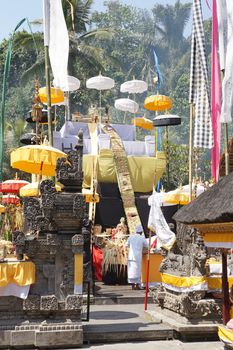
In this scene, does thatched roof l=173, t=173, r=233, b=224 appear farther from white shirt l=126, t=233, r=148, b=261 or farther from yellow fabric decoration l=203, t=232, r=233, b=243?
white shirt l=126, t=233, r=148, b=261

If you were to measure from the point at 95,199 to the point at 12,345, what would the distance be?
9.47m

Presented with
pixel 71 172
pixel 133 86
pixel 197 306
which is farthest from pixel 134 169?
pixel 71 172

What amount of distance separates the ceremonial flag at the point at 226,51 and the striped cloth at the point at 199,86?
71cm

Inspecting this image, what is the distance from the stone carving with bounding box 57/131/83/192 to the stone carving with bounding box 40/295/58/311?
6.33ft

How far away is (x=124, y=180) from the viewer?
2650 centimetres

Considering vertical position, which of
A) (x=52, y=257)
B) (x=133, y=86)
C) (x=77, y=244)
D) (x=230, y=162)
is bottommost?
(x=52, y=257)

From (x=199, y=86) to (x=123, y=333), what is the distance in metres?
5.79

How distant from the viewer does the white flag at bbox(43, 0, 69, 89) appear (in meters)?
12.8

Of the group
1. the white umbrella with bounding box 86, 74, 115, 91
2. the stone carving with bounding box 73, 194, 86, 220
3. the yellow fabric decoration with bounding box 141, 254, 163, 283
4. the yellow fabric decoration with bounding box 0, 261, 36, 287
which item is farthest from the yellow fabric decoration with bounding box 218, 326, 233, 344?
the white umbrella with bounding box 86, 74, 115, 91

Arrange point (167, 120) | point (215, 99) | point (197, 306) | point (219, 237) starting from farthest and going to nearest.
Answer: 1. point (167, 120)
2. point (215, 99)
3. point (197, 306)
4. point (219, 237)

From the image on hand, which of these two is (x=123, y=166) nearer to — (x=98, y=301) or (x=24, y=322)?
(x=98, y=301)

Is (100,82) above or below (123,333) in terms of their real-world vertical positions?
above

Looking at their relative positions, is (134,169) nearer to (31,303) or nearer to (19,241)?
(19,241)

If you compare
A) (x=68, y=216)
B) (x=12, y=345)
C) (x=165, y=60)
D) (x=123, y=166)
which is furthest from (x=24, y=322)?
(x=165, y=60)
